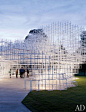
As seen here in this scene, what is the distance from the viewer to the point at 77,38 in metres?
18.2

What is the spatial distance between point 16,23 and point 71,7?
26.0 feet

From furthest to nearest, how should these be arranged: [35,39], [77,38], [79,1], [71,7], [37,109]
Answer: [35,39] → [77,38] → [71,7] → [79,1] → [37,109]

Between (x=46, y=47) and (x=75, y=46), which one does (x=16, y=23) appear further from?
(x=75, y=46)

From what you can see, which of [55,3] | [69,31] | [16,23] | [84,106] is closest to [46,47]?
[69,31]

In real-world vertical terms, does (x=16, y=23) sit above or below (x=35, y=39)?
above

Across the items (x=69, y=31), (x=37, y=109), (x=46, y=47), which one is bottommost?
(x=37, y=109)

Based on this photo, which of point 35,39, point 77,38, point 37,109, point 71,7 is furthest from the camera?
point 35,39

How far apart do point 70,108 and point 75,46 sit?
11.8 metres

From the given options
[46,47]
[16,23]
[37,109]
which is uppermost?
[16,23]

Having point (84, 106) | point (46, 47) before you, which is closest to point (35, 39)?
point (46, 47)

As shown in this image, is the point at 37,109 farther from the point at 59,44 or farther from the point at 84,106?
the point at 59,44

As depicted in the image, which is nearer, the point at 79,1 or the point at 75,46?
the point at 79,1

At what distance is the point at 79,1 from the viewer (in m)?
15.4

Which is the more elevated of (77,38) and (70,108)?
(77,38)
